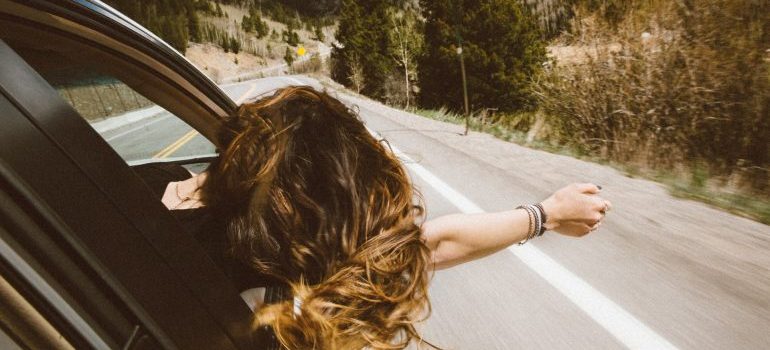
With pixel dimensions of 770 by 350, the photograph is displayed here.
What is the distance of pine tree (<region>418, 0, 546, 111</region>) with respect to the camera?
1120 inches

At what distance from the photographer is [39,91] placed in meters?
0.73

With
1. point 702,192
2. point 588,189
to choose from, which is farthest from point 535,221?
point 702,192

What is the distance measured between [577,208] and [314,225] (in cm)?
94

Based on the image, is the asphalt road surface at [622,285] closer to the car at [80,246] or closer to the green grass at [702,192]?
the green grass at [702,192]

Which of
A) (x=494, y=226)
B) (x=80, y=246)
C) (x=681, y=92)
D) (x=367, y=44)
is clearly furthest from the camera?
(x=367, y=44)

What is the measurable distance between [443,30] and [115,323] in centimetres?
3077

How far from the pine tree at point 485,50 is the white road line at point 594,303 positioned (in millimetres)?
26271

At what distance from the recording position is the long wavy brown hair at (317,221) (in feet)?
3.49

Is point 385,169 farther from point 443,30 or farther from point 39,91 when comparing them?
point 443,30

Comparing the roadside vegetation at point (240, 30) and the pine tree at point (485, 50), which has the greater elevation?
the roadside vegetation at point (240, 30)

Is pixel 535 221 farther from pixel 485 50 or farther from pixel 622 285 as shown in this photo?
pixel 485 50

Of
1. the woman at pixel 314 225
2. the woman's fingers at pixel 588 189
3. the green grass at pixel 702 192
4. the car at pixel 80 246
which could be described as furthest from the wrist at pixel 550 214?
the green grass at pixel 702 192

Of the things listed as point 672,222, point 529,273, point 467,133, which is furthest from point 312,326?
point 467,133

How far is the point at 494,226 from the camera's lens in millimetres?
1300
